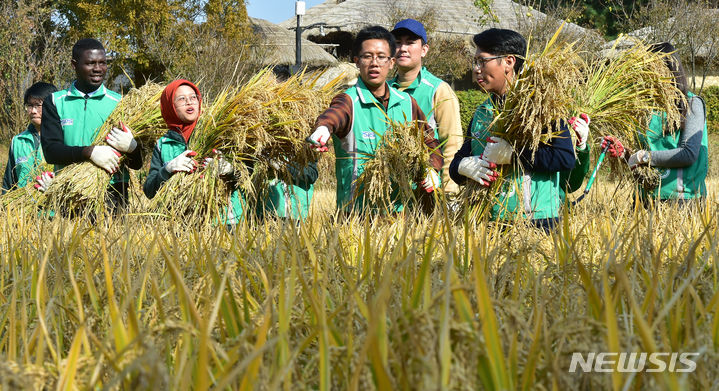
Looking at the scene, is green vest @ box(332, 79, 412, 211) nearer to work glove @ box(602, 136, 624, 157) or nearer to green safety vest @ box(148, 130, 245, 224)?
green safety vest @ box(148, 130, 245, 224)

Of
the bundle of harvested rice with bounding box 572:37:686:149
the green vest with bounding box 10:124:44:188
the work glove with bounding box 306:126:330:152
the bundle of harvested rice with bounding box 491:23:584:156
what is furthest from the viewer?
the green vest with bounding box 10:124:44:188

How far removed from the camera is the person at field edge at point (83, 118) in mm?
3965

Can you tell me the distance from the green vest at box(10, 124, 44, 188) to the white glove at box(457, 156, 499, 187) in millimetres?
2993

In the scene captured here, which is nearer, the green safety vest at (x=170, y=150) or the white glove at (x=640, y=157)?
the white glove at (x=640, y=157)

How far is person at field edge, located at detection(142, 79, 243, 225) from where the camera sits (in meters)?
3.48

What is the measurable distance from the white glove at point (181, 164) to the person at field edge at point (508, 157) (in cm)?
128

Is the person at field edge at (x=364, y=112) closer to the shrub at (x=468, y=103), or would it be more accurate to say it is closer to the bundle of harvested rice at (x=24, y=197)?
the bundle of harvested rice at (x=24, y=197)

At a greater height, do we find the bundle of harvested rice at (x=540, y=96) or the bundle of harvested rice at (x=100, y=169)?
the bundle of harvested rice at (x=540, y=96)

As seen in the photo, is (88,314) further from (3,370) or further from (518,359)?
(518,359)

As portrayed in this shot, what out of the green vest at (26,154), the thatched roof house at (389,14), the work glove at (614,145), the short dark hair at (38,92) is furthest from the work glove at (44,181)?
the thatched roof house at (389,14)

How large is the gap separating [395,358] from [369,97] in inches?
104

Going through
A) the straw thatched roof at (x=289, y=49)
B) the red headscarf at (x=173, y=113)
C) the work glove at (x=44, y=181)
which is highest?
the straw thatched roof at (x=289, y=49)

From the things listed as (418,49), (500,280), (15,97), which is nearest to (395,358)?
(500,280)

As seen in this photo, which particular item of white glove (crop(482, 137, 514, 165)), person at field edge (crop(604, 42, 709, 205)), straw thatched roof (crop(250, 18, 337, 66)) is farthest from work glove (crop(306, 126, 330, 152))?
straw thatched roof (crop(250, 18, 337, 66))
